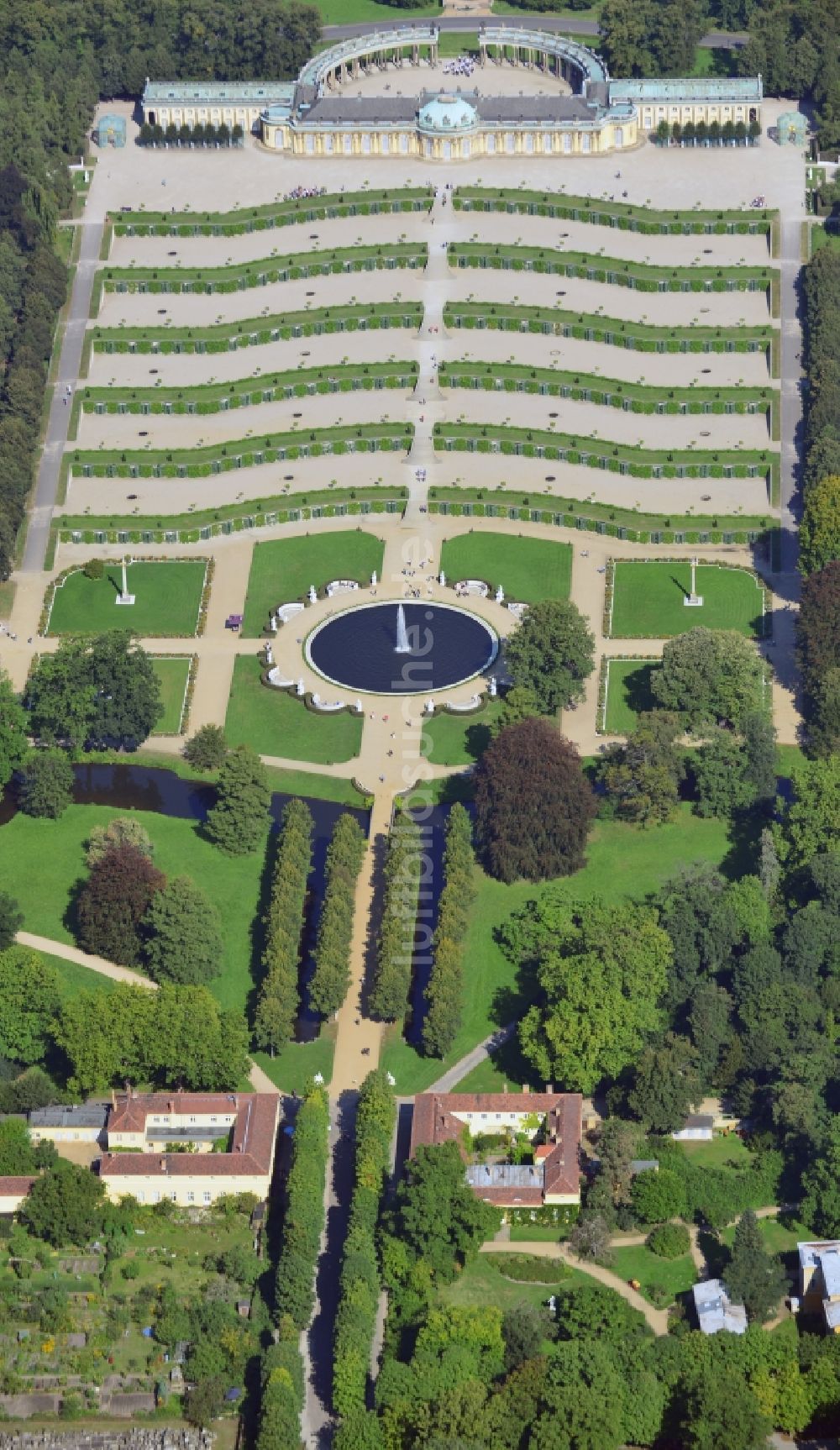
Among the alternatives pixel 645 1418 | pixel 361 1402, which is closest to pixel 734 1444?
pixel 645 1418

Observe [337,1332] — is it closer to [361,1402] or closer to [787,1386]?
[361,1402]

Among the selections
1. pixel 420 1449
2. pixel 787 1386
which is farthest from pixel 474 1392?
pixel 787 1386

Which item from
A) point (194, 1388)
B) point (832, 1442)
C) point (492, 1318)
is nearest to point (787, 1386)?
point (832, 1442)

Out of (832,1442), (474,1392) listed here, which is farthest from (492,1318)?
(832,1442)

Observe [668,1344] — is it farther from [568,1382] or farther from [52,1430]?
[52,1430]

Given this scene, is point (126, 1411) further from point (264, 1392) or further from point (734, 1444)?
point (734, 1444)

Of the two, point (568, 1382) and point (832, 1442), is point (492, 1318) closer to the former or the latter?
point (568, 1382)
